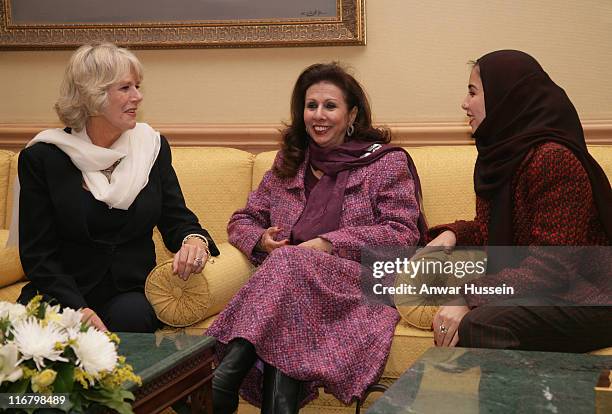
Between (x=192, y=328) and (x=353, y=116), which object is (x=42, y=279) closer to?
(x=192, y=328)

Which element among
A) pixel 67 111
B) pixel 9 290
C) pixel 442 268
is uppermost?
pixel 67 111

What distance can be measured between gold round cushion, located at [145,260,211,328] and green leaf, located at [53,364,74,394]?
136 cm

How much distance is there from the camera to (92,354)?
1644 millimetres

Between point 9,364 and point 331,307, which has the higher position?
point 9,364

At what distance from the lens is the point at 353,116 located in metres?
3.54

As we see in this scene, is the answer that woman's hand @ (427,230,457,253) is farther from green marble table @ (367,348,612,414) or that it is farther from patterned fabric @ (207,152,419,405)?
green marble table @ (367,348,612,414)

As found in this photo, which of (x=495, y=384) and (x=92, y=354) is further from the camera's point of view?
(x=495, y=384)

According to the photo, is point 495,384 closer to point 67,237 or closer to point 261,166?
point 67,237

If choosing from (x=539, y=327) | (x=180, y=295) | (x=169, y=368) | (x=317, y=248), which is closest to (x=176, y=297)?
(x=180, y=295)

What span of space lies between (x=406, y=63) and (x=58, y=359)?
2.68 m

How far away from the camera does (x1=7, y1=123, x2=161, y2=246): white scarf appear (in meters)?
3.01

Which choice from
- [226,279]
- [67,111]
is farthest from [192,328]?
[67,111]

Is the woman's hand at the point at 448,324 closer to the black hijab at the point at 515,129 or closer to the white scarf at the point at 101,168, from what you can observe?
the black hijab at the point at 515,129

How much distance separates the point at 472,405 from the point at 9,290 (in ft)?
7.83
